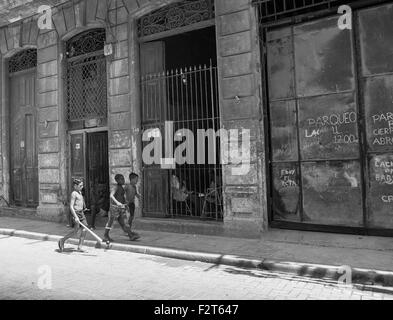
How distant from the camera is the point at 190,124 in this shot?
10.1m

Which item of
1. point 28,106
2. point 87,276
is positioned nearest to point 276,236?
point 87,276

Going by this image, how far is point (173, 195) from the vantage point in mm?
10258

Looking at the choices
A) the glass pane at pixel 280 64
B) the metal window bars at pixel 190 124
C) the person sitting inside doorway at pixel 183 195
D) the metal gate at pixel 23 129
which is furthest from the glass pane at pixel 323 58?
the metal gate at pixel 23 129

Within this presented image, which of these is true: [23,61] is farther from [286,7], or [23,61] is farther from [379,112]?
[379,112]

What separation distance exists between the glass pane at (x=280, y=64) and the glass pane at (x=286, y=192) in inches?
62.6

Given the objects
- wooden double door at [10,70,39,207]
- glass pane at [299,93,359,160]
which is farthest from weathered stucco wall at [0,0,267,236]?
glass pane at [299,93,359,160]

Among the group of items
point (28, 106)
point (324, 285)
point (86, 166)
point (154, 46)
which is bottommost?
point (324, 285)

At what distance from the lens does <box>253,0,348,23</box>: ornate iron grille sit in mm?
8422

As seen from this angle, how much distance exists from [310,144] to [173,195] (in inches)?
142

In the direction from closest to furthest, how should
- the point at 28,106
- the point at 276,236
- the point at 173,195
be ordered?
the point at 276,236
the point at 173,195
the point at 28,106

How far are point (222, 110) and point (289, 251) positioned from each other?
3.42 metres

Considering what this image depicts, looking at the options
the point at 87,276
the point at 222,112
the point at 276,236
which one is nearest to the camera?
the point at 87,276

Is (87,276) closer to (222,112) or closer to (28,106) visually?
(222,112)

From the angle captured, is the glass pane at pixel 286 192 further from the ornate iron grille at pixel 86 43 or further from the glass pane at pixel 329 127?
the ornate iron grille at pixel 86 43
